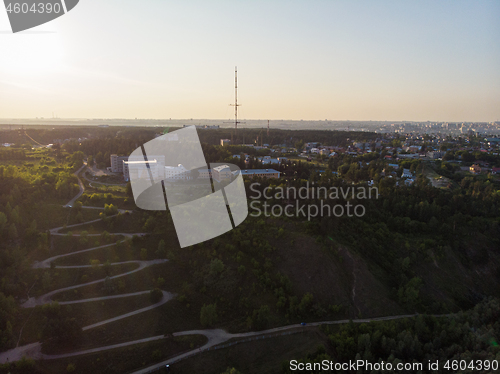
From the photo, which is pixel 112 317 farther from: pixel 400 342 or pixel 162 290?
pixel 400 342

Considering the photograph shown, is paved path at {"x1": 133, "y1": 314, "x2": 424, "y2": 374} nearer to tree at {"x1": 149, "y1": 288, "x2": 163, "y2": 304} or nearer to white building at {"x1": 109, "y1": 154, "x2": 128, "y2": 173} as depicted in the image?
tree at {"x1": 149, "y1": 288, "x2": 163, "y2": 304}

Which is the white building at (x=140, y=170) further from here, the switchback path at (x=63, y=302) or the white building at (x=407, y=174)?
the white building at (x=407, y=174)

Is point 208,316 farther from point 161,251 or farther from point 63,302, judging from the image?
point 63,302

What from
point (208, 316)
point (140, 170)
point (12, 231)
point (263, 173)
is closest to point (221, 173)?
point (263, 173)

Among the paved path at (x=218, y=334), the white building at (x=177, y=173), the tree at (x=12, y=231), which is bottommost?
the paved path at (x=218, y=334)

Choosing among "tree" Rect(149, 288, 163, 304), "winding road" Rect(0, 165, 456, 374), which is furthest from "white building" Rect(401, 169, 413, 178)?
"tree" Rect(149, 288, 163, 304)

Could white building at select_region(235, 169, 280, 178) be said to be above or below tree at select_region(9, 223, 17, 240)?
above

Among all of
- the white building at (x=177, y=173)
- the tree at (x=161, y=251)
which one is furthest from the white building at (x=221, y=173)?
the tree at (x=161, y=251)

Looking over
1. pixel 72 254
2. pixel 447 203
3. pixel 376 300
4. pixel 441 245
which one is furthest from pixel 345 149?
pixel 72 254

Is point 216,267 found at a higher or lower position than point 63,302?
higher
